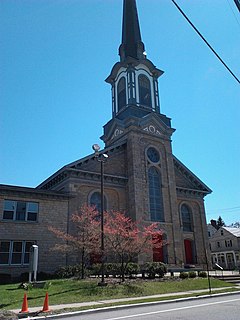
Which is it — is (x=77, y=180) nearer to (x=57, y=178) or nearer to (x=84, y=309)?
(x=57, y=178)

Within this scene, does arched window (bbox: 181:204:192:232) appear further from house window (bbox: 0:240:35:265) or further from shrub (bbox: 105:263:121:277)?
house window (bbox: 0:240:35:265)

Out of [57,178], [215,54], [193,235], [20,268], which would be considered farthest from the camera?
[193,235]

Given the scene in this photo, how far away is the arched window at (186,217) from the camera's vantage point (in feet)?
122

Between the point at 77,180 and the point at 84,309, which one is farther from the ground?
the point at 77,180

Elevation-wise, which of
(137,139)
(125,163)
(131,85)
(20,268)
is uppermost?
(131,85)

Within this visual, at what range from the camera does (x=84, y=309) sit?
11656mm

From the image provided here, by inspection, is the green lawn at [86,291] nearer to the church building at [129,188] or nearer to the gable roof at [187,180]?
the church building at [129,188]

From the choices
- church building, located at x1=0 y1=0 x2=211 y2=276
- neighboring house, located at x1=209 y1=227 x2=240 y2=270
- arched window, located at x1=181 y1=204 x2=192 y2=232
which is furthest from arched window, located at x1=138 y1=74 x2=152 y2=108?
neighboring house, located at x1=209 y1=227 x2=240 y2=270

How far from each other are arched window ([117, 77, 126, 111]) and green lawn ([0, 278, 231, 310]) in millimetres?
24177

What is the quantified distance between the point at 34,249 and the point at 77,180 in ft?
42.0

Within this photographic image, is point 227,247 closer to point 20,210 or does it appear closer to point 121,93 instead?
point 121,93

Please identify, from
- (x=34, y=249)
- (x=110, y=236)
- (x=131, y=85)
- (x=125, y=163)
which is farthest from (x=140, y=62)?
(x=34, y=249)

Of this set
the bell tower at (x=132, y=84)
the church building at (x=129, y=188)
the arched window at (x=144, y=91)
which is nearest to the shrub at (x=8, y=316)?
the church building at (x=129, y=188)

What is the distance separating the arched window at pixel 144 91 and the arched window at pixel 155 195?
28.4ft
